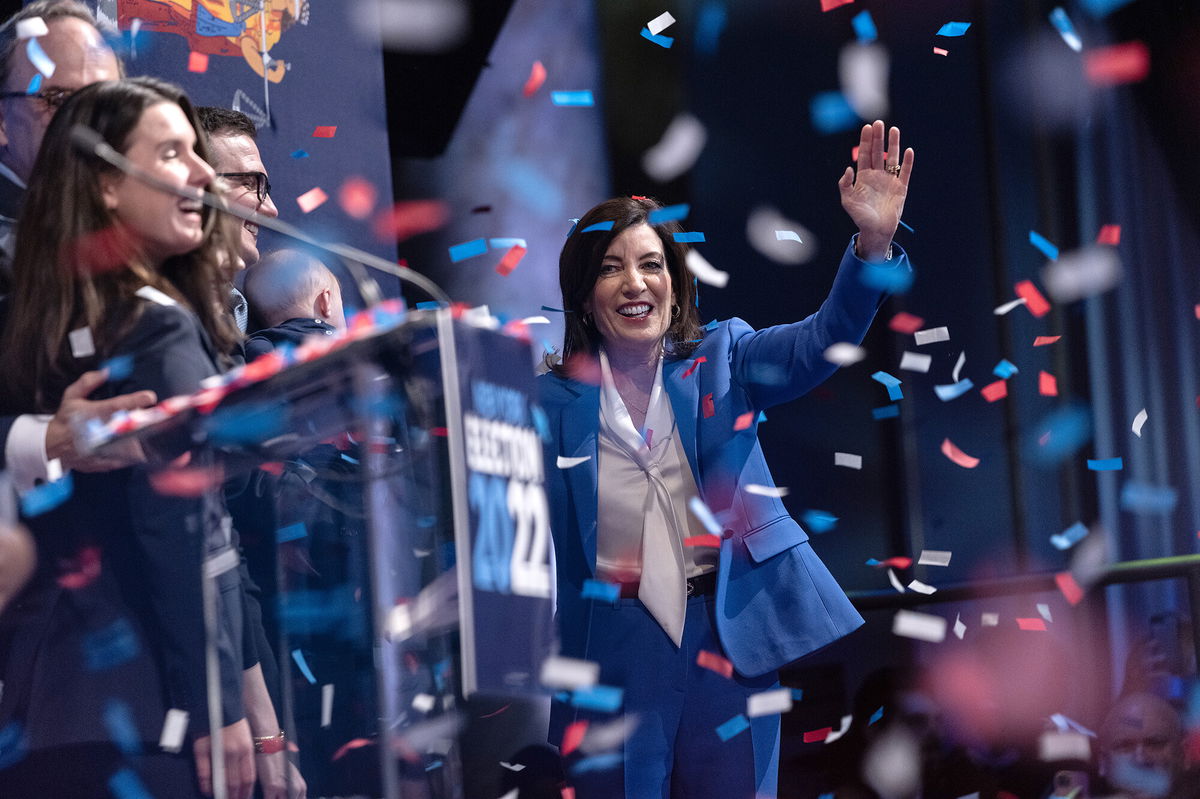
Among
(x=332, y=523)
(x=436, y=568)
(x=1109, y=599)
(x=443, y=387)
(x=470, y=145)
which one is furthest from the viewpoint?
(x=1109, y=599)

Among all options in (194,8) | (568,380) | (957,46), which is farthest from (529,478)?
(957,46)

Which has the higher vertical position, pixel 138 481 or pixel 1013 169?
pixel 1013 169

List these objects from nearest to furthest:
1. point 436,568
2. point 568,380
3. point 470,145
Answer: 1. point 436,568
2. point 568,380
3. point 470,145

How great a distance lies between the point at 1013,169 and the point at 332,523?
3.01 metres

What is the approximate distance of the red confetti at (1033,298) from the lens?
3.89m

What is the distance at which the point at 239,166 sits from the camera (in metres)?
2.29

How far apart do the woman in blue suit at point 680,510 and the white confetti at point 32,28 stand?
1.08m

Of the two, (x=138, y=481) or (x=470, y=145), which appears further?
(x=470, y=145)

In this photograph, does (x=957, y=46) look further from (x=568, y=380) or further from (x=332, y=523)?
(x=332, y=523)

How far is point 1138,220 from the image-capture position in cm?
394

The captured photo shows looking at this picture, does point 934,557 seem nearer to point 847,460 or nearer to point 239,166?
point 847,460

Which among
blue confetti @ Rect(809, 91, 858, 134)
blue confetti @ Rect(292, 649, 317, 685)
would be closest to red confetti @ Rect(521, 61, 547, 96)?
blue confetti @ Rect(809, 91, 858, 134)

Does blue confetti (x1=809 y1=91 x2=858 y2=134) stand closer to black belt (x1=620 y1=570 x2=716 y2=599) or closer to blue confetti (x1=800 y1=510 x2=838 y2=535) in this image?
blue confetti (x1=800 y1=510 x2=838 y2=535)

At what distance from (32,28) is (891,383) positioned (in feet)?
8.67
